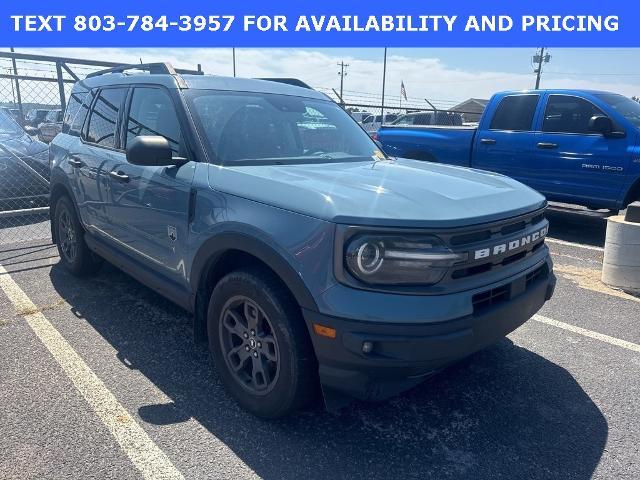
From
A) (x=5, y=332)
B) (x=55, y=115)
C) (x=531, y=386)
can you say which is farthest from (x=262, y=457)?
(x=55, y=115)

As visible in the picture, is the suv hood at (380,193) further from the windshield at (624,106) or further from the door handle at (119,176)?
the windshield at (624,106)

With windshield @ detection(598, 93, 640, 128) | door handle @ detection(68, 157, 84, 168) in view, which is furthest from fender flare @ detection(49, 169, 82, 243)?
windshield @ detection(598, 93, 640, 128)

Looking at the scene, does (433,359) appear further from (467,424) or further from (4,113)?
(4,113)

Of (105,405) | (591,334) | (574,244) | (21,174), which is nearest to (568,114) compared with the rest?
(574,244)

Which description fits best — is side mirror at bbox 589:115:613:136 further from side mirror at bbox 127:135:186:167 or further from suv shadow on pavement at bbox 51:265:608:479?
side mirror at bbox 127:135:186:167

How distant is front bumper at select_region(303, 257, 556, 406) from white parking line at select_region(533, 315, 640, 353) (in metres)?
1.82

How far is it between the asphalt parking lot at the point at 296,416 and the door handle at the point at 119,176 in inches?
44.6

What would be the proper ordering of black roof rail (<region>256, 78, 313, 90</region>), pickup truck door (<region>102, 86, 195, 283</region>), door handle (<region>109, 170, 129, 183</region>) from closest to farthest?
1. pickup truck door (<region>102, 86, 195, 283</region>)
2. door handle (<region>109, 170, 129, 183</region>)
3. black roof rail (<region>256, 78, 313, 90</region>)

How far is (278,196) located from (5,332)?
8.76 feet

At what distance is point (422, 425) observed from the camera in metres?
2.70

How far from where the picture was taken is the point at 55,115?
1708 cm

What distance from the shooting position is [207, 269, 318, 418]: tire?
7.87ft

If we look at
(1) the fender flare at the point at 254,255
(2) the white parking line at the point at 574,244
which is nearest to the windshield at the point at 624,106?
(2) the white parking line at the point at 574,244

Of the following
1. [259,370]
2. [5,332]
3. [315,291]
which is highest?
[315,291]
